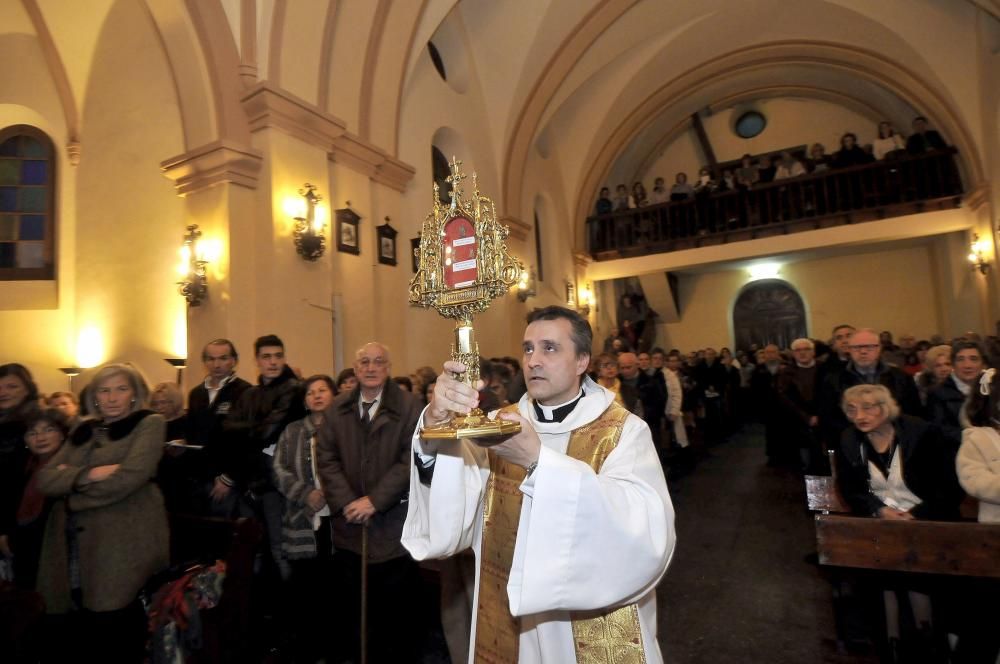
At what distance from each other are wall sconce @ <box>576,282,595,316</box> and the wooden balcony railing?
90 cm

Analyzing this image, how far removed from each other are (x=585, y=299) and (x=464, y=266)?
1317 cm

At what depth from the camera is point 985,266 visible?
11227 mm

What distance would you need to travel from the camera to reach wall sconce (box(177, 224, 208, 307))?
19.8 ft

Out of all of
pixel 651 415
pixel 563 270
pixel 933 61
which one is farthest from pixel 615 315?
pixel 651 415

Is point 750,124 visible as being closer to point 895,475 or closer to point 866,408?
point 866,408

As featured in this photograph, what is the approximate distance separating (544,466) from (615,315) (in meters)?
15.8

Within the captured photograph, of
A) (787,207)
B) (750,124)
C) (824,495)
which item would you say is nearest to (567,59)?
(787,207)

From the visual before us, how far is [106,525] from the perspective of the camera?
2.71 m

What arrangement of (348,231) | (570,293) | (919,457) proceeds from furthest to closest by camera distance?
1. (570,293)
2. (348,231)
3. (919,457)

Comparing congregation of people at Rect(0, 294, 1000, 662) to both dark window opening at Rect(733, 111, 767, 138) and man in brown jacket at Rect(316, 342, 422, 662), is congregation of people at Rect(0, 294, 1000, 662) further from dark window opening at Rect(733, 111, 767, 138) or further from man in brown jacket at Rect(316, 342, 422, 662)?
dark window opening at Rect(733, 111, 767, 138)

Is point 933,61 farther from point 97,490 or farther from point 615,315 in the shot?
point 97,490

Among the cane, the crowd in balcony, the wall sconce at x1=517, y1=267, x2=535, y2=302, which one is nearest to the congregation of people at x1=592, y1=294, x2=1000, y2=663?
the cane

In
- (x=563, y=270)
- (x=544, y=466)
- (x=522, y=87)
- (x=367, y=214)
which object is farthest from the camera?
(x=563, y=270)

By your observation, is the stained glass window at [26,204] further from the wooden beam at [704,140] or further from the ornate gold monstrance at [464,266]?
the wooden beam at [704,140]
